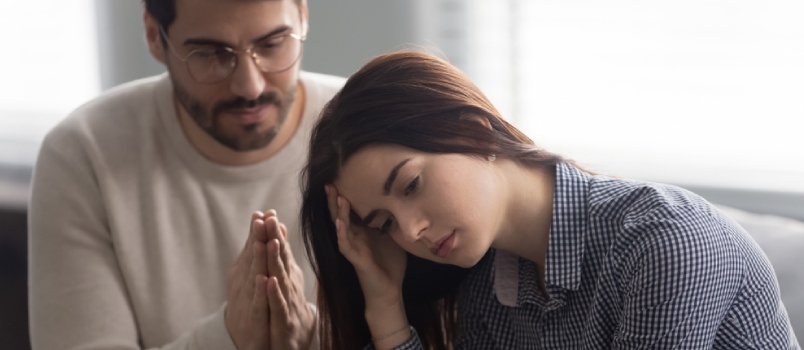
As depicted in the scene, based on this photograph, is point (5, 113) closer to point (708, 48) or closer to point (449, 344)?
point (449, 344)

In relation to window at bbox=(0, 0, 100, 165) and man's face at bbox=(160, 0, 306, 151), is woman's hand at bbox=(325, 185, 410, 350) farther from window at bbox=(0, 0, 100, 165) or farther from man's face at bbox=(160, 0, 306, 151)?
window at bbox=(0, 0, 100, 165)

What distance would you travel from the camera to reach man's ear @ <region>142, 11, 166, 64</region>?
1797 millimetres

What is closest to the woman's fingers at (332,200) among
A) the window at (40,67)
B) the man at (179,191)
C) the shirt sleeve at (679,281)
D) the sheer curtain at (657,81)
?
the man at (179,191)

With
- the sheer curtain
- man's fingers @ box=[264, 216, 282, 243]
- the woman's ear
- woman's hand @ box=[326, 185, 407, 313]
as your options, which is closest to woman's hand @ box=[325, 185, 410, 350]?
woman's hand @ box=[326, 185, 407, 313]

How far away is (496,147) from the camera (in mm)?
1320

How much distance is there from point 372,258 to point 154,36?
75 centimetres

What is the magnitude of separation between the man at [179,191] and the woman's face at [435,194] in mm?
387

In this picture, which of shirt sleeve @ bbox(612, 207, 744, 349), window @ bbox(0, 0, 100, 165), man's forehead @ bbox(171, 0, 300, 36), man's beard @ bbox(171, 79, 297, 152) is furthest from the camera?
window @ bbox(0, 0, 100, 165)

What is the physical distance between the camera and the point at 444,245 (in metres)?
1.30

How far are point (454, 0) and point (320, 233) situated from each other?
41.4 inches

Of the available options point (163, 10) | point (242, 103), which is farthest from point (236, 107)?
point (163, 10)

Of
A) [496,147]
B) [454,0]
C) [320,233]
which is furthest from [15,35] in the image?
[496,147]

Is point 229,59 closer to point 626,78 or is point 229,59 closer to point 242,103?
point 242,103

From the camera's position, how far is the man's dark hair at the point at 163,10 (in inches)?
67.3
